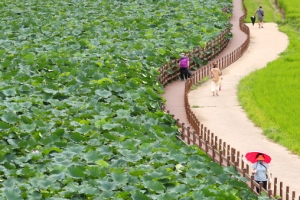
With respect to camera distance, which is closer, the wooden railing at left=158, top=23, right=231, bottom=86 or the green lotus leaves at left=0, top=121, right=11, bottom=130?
the green lotus leaves at left=0, top=121, right=11, bottom=130

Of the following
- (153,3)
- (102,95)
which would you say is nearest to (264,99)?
(102,95)

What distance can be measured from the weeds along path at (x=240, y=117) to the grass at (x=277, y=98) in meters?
0.22

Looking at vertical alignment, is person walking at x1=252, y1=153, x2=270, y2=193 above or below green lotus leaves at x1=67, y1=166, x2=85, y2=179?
below

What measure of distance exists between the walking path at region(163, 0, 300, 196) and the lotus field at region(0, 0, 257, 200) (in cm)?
110

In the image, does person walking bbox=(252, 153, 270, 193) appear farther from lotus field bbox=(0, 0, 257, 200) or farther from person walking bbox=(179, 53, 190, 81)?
person walking bbox=(179, 53, 190, 81)

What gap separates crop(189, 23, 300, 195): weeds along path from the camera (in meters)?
16.0

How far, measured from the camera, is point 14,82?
19000 mm

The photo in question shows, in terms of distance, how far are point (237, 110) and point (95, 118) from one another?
5746 millimetres

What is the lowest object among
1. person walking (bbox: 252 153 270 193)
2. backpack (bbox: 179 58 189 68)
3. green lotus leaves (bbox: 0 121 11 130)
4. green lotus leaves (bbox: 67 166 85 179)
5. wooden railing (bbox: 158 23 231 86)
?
wooden railing (bbox: 158 23 231 86)

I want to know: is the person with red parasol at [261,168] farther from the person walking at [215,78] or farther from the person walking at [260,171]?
the person walking at [215,78]

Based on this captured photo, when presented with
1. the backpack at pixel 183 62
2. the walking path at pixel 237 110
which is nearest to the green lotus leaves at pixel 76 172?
the walking path at pixel 237 110

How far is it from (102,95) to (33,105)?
178cm

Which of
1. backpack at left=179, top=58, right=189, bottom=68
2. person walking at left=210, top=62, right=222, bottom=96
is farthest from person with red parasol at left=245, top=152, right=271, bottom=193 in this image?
backpack at left=179, top=58, right=189, bottom=68

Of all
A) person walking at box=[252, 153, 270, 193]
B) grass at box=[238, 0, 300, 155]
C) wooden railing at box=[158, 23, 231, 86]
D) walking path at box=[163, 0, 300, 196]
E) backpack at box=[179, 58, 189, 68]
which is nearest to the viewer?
person walking at box=[252, 153, 270, 193]
